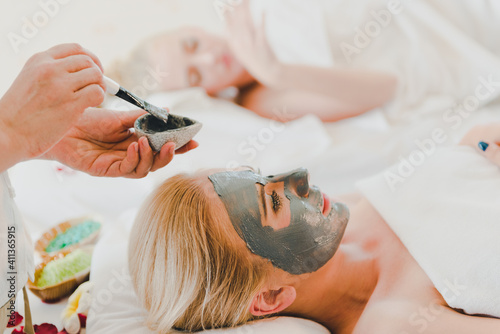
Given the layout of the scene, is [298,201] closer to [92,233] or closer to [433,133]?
[92,233]

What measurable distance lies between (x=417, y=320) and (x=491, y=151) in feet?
2.05

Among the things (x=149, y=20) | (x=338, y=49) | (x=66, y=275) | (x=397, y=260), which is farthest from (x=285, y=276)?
(x=149, y=20)

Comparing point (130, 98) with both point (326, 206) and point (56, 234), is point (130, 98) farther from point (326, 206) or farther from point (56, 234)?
point (56, 234)

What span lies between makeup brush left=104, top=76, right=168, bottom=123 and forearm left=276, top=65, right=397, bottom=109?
1092 mm

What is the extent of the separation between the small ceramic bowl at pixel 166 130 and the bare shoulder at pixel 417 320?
0.68 metres

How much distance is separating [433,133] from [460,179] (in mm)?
594

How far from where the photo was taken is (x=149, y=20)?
2.47 m

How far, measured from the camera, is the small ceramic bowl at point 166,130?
1.05m

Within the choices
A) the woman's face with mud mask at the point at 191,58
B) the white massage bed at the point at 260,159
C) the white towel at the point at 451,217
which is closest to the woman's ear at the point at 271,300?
the white towel at the point at 451,217

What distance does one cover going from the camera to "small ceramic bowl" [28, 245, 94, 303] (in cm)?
131

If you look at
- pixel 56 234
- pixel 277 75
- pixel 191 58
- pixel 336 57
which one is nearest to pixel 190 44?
pixel 191 58

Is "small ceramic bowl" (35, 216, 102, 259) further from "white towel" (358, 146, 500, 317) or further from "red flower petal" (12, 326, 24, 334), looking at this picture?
"white towel" (358, 146, 500, 317)

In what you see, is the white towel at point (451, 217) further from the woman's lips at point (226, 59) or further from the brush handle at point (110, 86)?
the woman's lips at point (226, 59)

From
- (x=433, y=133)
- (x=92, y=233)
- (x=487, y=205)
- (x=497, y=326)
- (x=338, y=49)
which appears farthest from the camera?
(x=338, y=49)
